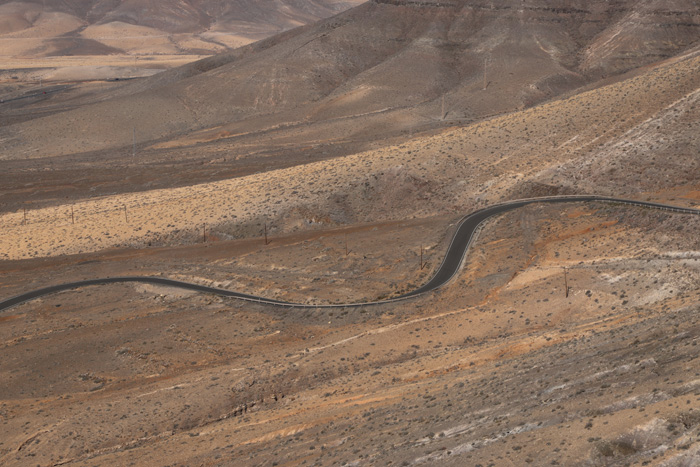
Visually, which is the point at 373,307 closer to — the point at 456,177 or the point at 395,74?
the point at 456,177

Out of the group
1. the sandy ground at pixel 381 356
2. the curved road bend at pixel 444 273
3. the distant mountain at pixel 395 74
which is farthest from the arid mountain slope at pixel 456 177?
the distant mountain at pixel 395 74

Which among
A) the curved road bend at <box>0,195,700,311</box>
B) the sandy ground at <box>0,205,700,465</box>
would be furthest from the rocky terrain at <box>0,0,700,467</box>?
the curved road bend at <box>0,195,700,311</box>

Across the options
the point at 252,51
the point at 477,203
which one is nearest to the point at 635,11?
the point at 252,51

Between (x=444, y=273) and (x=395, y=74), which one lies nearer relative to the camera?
(x=444, y=273)

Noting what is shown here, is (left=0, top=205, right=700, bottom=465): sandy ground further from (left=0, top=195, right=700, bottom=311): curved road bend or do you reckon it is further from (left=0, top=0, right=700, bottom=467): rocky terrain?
(left=0, top=195, right=700, bottom=311): curved road bend

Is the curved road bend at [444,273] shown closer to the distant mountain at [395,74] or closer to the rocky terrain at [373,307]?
the rocky terrain at [373,307]

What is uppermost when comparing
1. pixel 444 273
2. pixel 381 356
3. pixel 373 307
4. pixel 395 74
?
pixel 395 74

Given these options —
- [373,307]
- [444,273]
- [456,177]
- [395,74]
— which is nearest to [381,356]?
[373,307]
